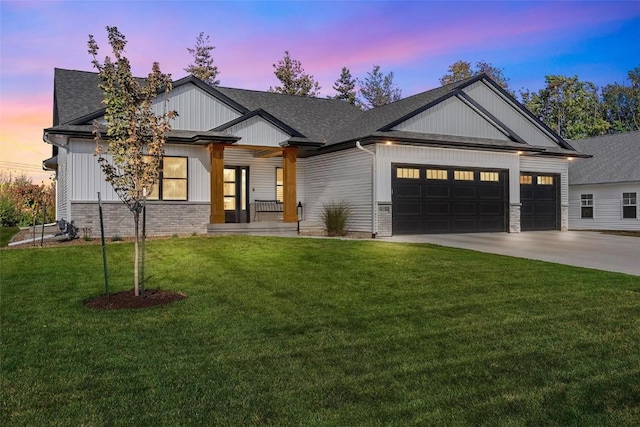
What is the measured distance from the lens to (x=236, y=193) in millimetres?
20141

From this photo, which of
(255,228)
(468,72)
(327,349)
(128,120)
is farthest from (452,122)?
(468,72)

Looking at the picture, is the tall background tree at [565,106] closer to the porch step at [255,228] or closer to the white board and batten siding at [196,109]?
the porch step at [255,228]

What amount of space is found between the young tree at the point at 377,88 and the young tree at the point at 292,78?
895 centimetres

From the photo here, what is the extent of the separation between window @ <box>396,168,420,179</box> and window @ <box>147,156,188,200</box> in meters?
7.64

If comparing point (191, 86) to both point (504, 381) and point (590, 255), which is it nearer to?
point (590, 255)

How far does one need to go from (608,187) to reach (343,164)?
15.3 meters

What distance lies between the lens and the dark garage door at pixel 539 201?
21.3 metres

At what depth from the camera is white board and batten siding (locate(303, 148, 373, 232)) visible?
58.3 feet

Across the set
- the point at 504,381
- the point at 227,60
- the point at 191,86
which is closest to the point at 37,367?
the point at 504,381

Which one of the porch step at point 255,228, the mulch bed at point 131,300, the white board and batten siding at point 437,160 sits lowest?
the mulch bed at point 131,300

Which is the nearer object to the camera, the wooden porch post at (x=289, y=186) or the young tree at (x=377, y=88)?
the wooden porch post at (x=289, y=186)

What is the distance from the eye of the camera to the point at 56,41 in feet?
57.1

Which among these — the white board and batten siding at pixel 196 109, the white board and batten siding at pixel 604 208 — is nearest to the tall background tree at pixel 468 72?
the white board and batten siding at pixel 604 208

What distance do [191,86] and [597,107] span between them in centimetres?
4978
